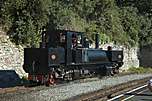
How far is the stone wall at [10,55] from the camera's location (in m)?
23.4

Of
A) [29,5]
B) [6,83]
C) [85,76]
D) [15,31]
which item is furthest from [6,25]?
[85,76]

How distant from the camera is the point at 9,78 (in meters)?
23.1

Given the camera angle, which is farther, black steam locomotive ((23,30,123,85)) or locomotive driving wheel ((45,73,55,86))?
black steam locomotive ((23,30,123,85))

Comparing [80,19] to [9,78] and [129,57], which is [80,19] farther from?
[9,78]

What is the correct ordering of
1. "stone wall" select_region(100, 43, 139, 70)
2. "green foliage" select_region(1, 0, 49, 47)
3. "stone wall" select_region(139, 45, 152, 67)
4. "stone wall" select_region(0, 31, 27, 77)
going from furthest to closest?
"stone wall" select_region(139, 45, 152, 67) < "stone wall" select_region(100, 43, 139, 70) < "green foliage" select_region(1, 0, 49, 47) < "stone wall" select_region(0, 31, 27, 77)

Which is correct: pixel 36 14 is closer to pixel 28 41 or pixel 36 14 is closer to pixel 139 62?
pixel 28 41

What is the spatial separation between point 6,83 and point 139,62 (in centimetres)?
2826

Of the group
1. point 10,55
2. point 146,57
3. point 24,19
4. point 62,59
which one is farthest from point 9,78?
point 146,57

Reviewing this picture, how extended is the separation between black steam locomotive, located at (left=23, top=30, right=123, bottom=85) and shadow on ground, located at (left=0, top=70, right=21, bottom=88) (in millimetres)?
1466

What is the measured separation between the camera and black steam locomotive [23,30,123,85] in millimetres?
21266

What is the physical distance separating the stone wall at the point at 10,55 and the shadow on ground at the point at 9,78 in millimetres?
349

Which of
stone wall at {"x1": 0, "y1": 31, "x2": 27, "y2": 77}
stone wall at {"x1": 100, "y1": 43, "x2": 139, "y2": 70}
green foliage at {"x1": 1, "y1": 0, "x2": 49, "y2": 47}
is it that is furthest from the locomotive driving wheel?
stone wall at {"x1": 100, "y1": 43, "x2": 139, "y2": 70}

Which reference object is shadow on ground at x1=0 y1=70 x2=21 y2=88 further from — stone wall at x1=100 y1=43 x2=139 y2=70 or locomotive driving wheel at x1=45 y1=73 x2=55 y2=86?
stone wall at x1=100 y1=43 x2=139 y2=70

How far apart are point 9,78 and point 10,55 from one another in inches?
60.9
